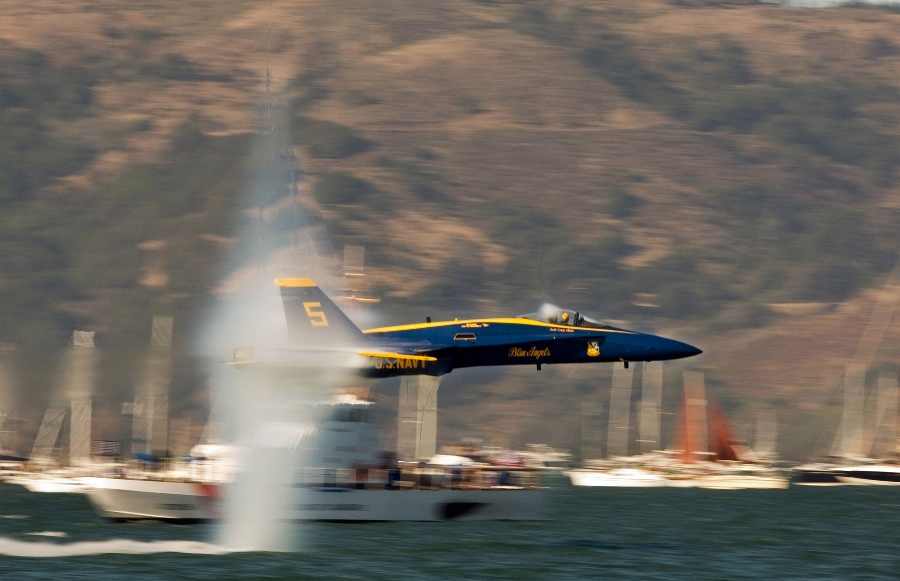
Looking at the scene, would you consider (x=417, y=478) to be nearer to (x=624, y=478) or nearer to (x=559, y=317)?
(x=559, y=317)

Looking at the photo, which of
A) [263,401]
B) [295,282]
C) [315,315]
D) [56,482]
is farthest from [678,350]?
[56,482]

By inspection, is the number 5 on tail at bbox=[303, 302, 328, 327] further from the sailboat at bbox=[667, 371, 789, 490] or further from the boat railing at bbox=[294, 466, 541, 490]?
Result: the sailboat at bbox=[667, 371, 789, 490]

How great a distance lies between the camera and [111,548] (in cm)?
7606

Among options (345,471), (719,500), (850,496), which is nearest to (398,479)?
(345,471)

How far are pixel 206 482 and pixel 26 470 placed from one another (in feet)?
239

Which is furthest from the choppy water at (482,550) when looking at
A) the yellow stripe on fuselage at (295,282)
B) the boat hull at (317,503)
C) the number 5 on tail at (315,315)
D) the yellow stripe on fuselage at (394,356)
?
the yellow stripe on fuselage at (295,282)

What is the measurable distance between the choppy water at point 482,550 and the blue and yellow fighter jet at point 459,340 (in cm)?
885

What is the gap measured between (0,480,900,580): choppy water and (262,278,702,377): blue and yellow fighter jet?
8.85 metres

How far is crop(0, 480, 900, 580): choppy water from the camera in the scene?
69188 mm

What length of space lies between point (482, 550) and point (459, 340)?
14.2 m

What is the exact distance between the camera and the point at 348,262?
83750 mm

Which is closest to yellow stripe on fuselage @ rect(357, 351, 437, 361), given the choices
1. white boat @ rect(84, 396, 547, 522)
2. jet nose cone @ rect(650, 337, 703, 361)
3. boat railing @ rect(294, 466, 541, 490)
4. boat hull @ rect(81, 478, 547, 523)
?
jet nose cone @ rect(650, 337, 703, 361)

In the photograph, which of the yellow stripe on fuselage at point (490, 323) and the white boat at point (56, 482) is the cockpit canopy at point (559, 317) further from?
the white boat at point (56, 482)

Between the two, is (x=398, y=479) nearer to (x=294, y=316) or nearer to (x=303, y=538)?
(x=303, y=538)
